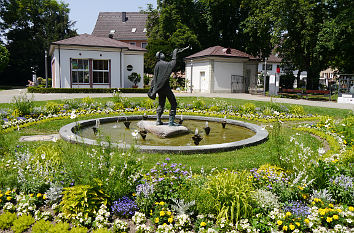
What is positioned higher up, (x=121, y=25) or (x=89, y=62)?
(x=121, y=25)

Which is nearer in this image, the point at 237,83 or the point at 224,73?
the point at 224,73

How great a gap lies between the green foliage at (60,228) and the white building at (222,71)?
27387mm

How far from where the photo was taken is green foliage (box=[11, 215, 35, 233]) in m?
3.44

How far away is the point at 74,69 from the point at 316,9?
904 inches

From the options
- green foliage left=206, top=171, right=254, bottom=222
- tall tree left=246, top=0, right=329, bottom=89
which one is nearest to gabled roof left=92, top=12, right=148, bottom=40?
tall tree left=246, top=0, right=329, bottom=89

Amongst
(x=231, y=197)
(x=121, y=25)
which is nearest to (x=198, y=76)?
(x=231, y=197)

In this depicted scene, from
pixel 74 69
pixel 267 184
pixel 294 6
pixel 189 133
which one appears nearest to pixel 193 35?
pixel 294 6

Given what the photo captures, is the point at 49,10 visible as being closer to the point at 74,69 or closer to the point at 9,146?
the point at 74,69

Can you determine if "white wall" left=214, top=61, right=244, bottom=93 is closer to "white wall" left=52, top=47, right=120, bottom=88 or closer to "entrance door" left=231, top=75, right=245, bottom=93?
"entrance door" left=231, top=75, right=245, bottom=93

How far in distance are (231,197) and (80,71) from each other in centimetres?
2699

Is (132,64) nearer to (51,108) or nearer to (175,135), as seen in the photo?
(51,108)

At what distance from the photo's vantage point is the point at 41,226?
3.42 meters

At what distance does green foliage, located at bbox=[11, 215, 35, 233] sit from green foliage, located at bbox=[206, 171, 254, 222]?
2289mm

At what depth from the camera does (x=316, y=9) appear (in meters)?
25.4
